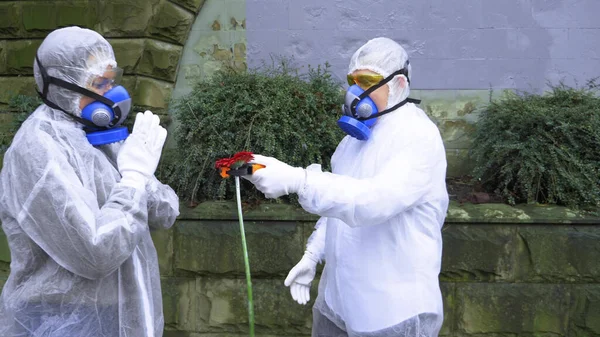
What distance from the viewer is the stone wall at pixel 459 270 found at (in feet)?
13.4

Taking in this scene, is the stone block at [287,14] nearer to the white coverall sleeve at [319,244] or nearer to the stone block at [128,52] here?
the stone block at [128,52]

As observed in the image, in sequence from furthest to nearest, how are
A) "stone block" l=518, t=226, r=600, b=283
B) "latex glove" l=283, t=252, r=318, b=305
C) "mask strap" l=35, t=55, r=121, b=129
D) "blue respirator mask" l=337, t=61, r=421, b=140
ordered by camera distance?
"stone block" l=518, t=226, r=600, b=283 → "latex glove" l=283, t=252, r=318, b=305 → "blue respirator mask" l=337, t=61, r=421, b=140 → "mask strap" l=35, t=55, r=121, b=129

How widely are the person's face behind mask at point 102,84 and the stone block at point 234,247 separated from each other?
209 centimetres

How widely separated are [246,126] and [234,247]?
34.2 inches

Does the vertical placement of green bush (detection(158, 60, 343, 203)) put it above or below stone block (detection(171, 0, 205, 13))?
below

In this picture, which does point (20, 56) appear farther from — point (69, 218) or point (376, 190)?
point (376, 190)

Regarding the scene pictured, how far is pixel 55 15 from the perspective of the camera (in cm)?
484

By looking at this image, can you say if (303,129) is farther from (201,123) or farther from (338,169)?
(338,169)

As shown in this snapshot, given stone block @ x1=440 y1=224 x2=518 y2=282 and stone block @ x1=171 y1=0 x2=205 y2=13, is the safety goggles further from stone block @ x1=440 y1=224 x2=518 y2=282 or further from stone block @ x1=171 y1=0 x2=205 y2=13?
stone block @ x1=171 y1=0 x2=205 y2=13

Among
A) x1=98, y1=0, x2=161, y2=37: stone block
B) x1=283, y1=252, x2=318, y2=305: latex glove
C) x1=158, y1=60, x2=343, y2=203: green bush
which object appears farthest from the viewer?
x1=98, y1=0, x2=161, y2=37: stone block

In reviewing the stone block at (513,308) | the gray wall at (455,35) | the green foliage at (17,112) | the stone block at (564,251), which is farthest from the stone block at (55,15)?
the stone block at (564,251)

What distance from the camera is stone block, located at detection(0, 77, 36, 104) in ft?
16.3

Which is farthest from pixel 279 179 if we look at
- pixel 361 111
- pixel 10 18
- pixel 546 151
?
pixel 10 18

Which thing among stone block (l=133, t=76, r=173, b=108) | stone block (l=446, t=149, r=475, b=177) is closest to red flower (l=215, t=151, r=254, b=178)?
stone block (l=133, t=76, r=173, b=108)
